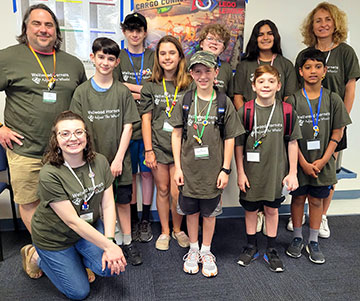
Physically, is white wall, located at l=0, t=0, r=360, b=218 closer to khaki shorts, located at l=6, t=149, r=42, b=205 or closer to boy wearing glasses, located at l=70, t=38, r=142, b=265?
khaki shorts, located at l=6, t=149, r=42, b=205

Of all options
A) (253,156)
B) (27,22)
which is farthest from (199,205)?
(27,22)

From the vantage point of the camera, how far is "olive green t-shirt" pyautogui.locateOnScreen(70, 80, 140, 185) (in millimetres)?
2189

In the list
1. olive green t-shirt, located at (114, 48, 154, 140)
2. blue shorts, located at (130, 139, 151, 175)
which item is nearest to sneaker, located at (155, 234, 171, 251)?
blue shorts, located at (130, 139, 151, 175)

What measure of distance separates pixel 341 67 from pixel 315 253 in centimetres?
145

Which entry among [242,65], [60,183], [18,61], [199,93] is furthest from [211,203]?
[18,61]

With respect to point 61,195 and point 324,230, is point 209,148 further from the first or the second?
point 324,230

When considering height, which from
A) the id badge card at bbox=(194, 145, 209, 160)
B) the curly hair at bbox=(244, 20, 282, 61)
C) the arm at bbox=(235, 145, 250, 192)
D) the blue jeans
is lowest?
the blue jeans

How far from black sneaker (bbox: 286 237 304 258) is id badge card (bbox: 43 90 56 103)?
2044 millimetres

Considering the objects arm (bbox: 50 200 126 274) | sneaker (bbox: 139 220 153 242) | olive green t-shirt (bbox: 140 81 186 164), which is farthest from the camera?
sneaker (bbox: 139 220 153 242)

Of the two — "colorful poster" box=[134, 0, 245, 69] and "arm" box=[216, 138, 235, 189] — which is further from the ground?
"colorful poster" box=[134, 0, 245, 69]

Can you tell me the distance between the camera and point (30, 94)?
2.18 meters

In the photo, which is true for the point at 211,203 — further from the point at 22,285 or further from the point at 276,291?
the point at 22,285

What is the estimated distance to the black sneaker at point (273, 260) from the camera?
7.66ft

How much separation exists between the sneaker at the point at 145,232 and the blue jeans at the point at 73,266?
2.33ft
